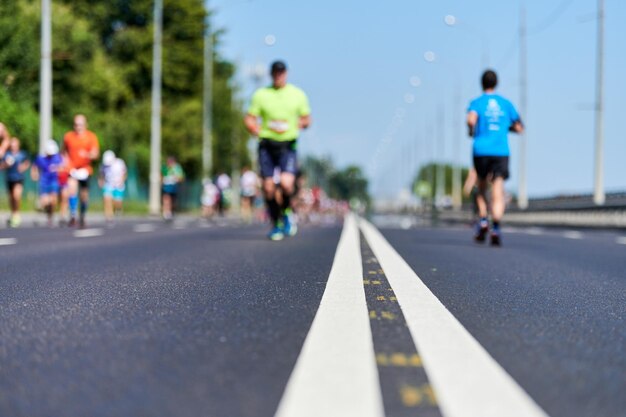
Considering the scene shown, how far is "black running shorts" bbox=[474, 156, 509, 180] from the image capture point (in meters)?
12.8

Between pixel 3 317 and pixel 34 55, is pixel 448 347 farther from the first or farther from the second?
pixel 34 55

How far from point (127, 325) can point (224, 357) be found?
99cm

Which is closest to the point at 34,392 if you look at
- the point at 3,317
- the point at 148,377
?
the point at 148,377

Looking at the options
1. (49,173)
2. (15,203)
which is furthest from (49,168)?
(15,203)

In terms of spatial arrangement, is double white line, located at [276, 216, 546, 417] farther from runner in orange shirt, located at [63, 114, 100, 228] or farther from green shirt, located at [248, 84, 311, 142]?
runner in orange shirt, located at [63, 114, 100, 228]

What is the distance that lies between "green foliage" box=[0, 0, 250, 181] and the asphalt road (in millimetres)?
25961

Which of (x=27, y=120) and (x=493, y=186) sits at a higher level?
(x=27, y=120)

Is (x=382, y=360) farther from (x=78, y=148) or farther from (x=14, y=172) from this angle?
(x=14, y=172)

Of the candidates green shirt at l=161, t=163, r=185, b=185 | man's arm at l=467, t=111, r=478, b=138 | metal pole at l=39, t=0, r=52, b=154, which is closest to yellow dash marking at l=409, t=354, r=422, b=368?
man's arm at l=467, t=111, r=478, b=138

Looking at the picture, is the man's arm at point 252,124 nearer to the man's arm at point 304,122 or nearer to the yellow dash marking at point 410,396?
the man's arm at point 304,122

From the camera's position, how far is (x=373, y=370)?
3.48 meters

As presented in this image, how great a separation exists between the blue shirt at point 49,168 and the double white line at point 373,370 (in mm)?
14539

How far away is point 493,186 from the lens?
12.8 metres

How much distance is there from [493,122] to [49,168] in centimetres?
997
